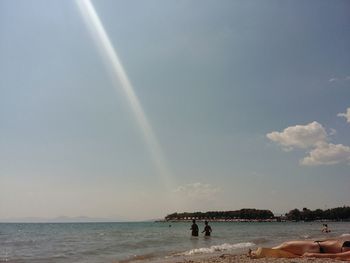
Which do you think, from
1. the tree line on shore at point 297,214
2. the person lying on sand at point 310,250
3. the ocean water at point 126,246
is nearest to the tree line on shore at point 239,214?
the tree line on shore at point 297,214

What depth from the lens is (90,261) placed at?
1856 cm

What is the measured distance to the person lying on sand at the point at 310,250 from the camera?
1529cm

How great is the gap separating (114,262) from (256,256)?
6084 millimetres

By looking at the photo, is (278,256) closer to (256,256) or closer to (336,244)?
(256,256)

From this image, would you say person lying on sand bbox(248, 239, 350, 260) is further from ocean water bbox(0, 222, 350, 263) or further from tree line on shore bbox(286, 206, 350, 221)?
tree line on shore bbox(286, 206, 350, 221)

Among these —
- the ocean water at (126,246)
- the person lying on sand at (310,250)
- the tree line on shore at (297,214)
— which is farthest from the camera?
the tree line on shore at (297,214)

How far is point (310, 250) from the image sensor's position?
1594cm

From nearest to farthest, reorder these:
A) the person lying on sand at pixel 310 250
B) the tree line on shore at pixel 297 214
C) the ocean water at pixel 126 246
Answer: the person lying on sand at pixel 310 250 → the ocean water at pixel 126 246 → the tree line on shore at pixel 297 214

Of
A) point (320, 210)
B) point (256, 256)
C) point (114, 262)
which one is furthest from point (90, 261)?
point (320, 210)

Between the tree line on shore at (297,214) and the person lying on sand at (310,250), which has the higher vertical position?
the tree line on shore at (297,214)

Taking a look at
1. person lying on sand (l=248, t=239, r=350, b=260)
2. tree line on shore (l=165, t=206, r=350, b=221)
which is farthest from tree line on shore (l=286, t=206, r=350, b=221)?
person lying on sand (l=248, t=239, r=350, b=260)

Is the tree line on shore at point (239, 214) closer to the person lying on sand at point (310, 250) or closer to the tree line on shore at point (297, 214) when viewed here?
the tree line on shore at point (297, 214)

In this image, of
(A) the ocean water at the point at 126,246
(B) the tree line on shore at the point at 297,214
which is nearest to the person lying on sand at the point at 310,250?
(A) the ocean water at the point at 126,246

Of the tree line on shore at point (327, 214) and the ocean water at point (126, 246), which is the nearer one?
the ocean water at point (126, 246)
